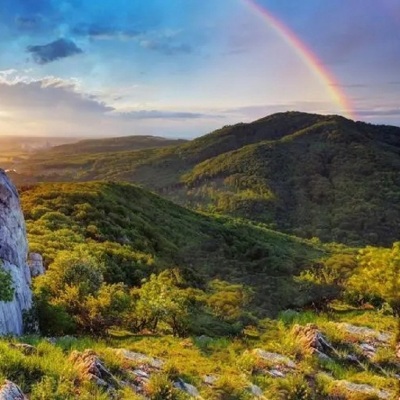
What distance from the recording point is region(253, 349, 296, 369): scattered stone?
20.1 m

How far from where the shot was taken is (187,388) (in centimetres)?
1673

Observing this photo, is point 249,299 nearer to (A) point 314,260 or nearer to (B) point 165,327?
(B) point 165,327

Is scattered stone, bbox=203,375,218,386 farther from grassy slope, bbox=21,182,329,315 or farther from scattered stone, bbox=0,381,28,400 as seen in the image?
grassy slope, bbox=21,182,329,315

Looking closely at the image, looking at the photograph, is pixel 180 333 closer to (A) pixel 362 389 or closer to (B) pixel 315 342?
(B) pixel 315 342

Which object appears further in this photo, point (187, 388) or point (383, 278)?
point (383, 278)

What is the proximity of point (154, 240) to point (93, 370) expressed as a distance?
2785 inches

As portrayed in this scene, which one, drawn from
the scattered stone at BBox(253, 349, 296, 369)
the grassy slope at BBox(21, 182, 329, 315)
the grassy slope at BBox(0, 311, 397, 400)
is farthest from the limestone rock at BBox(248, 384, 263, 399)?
the grassy slope at BBox(21, 182, 329, 315)

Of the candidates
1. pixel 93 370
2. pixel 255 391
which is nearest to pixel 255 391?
pixel 255 391

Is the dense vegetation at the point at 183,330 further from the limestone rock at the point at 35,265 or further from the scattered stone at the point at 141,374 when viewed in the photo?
the limestone rock at the point at 35,265

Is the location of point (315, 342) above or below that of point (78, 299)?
above

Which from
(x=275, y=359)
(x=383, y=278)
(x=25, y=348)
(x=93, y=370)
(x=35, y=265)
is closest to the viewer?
(x=93, y=370)

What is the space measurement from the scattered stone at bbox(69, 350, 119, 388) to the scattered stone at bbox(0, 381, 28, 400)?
8.20ft

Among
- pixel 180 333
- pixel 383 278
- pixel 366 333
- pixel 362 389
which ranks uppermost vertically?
pixel 383 278

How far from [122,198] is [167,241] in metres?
24.8
